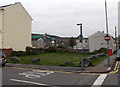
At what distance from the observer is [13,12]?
31953 millimetres

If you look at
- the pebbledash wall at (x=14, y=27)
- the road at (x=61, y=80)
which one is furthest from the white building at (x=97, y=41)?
the road at (x=61, y=80)

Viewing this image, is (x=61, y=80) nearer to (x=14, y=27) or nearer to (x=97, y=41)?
(x=14, y=27)

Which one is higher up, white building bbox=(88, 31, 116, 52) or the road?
white building bbox=(88, 31, 116, 52)

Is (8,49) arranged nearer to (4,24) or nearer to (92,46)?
(4,24)

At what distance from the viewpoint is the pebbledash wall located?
29.2m

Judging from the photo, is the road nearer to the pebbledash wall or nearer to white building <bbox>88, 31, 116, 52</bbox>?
the pebbledash wall

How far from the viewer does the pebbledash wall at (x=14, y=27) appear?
1150 inches

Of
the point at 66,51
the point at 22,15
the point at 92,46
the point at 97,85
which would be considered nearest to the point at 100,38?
the point at 92,46

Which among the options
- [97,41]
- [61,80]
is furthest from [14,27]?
[97,41]

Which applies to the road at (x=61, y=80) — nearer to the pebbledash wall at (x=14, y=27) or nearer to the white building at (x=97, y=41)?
the pebbledash wall at (x=14, y=27)

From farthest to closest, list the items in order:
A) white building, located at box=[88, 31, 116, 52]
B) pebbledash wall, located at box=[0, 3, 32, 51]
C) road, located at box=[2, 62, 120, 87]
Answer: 1. white building, located at box=[88, 31, 116, 52]
2. pebbledash wall, located at box=[0, 3, 32, 51]
3. road, located at box=[2, 62, 120, 87]

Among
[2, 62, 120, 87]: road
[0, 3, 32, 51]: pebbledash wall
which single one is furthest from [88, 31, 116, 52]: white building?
[2, 62, 120, 87]: road

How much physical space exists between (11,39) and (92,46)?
42077mm

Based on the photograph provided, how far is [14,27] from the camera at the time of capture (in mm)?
31828
